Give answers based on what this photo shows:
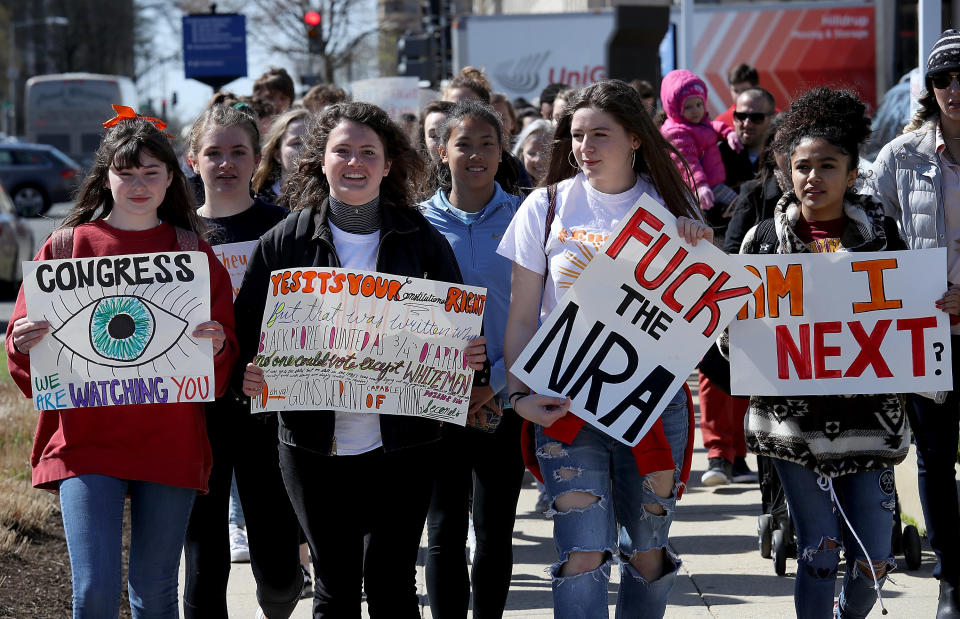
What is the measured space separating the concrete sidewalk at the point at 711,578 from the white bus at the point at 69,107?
4365 centimetres

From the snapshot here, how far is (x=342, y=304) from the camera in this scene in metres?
4.13

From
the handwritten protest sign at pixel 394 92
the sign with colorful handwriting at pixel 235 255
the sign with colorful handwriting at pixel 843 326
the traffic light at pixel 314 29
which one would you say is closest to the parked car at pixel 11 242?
the handwritten protest sign at pixel 394 92

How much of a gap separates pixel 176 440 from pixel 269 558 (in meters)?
0.90

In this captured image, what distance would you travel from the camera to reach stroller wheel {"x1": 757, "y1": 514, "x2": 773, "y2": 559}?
19.8ft

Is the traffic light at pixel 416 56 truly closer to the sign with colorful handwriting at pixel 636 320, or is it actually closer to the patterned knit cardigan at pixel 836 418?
the patterned knit cardigan at pixel 836 418

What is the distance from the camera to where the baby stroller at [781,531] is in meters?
5.77

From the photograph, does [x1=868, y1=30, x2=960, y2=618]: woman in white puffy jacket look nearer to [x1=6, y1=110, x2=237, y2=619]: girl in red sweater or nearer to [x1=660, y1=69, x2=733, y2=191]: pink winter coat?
[x1=6, y1=110, x2=237, y2=619]: girl in red sweater

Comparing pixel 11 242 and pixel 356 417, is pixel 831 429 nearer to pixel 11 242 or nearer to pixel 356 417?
pixel 356 417

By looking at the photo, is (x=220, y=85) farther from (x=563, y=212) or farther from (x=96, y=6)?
(x=96, y=6)

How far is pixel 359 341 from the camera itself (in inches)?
165

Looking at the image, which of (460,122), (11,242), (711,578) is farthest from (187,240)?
(11,242)

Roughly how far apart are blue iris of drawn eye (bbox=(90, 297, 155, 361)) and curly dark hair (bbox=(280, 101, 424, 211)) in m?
0.63

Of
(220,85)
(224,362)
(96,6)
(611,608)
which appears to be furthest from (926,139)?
(96,6)

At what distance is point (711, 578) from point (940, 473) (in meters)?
1.32
